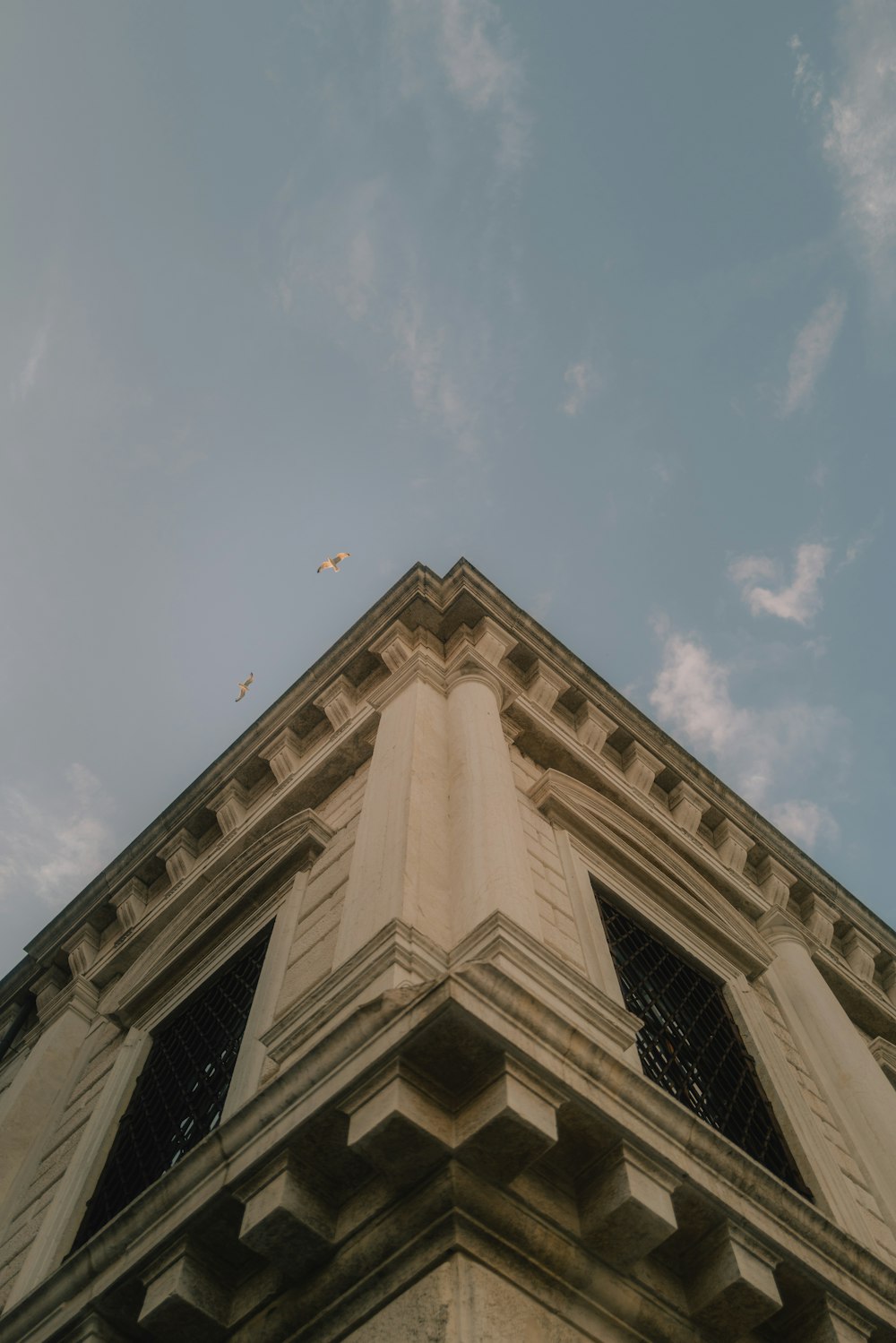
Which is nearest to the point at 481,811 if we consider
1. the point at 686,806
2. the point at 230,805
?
the point at 230,805

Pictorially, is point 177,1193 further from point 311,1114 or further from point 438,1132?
point 438,1132

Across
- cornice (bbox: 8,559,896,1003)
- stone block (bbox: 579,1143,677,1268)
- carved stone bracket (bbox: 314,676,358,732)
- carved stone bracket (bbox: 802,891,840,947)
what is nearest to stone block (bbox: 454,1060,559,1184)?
stone block (bbox: 579,1143,677,1268)

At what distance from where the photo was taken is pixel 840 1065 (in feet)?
32.2

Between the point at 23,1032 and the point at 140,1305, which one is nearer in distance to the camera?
the point at 140,1305

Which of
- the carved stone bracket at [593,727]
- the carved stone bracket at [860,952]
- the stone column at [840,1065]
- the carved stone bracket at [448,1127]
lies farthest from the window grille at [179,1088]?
the carved stone bracket at [860,952]

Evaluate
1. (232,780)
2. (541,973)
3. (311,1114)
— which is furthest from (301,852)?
(311,1114)

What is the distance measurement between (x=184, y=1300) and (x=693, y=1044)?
4967 mm

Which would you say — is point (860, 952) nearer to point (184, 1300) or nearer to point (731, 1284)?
point (731, 1284)

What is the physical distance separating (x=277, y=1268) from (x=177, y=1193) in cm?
66

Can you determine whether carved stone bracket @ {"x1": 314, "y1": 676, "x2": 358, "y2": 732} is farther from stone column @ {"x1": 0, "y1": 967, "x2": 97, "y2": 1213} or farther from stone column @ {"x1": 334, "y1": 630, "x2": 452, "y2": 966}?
stone column @ {"x1": 0, "y1": 967, "x2": 97, "y2": 1213}

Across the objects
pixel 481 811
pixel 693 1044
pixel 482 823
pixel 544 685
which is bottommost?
pixel 482 823

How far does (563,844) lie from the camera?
9.82 metres

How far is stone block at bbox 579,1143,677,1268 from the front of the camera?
16.4ft

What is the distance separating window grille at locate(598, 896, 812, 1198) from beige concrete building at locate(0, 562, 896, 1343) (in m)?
0.03
